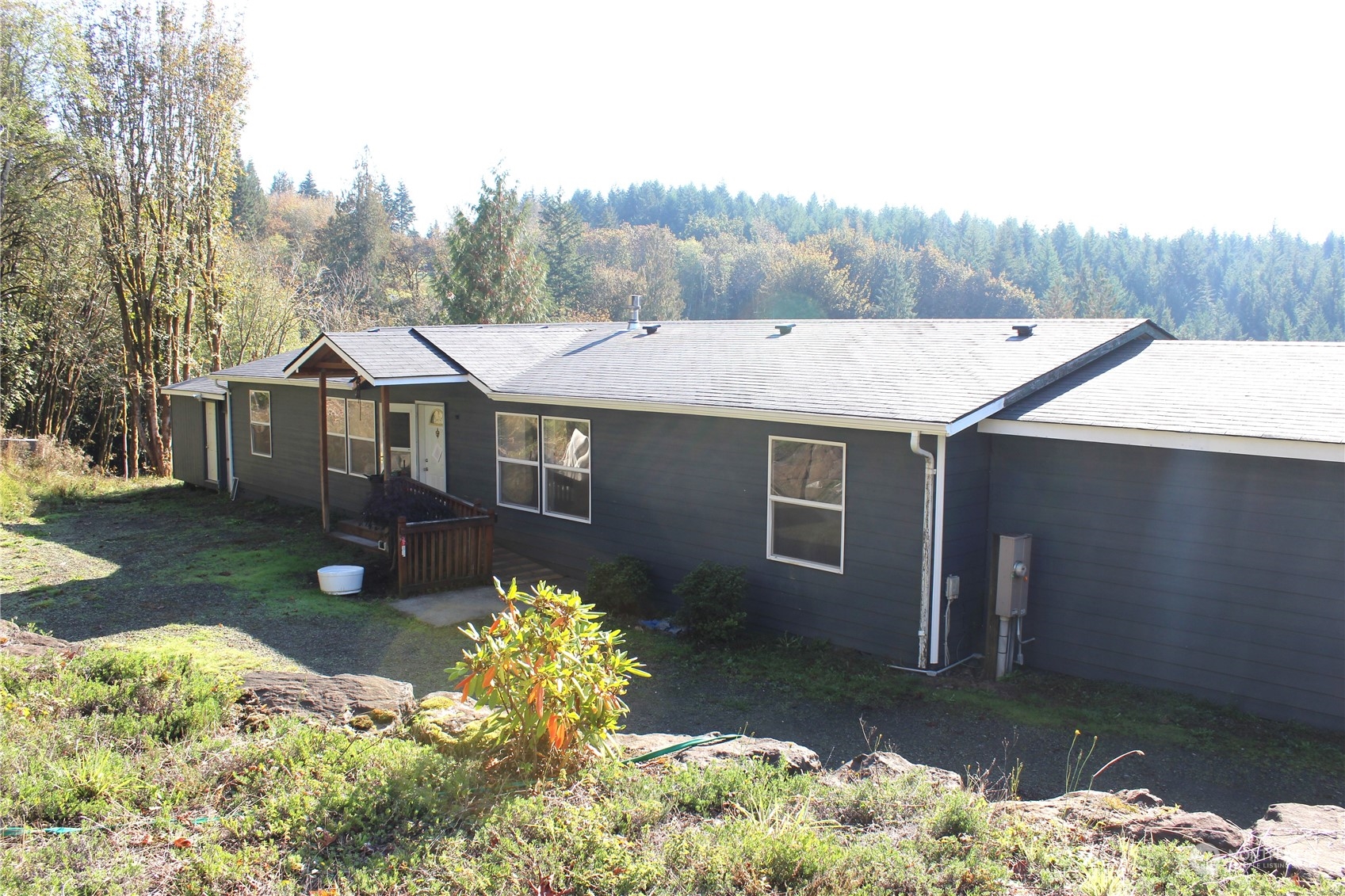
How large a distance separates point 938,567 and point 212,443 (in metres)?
16.8

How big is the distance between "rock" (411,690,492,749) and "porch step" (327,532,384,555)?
6646 millimetres

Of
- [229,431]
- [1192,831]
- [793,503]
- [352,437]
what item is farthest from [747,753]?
[229,431]

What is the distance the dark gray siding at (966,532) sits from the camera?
8445 millimetres

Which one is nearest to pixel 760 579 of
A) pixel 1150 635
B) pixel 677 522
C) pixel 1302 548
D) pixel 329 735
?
pixel 677 522

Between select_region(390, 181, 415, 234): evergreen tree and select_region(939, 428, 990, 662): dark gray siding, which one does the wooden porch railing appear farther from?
select_region(390, 181, 415, 234): evergreen tree

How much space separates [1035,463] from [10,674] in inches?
313

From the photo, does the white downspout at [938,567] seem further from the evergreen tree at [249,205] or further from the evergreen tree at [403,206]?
the evergreen tree at [403,206]

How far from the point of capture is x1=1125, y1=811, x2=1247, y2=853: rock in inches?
162

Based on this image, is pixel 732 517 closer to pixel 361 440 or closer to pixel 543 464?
pixel 543 464

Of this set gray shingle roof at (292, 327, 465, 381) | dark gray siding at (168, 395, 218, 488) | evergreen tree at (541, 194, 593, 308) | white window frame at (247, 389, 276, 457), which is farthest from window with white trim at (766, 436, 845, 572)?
evergreen tree at (541, 194, 593, 308)

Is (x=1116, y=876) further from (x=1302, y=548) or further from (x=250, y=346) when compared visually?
(x=250, y=346)

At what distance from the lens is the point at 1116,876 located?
147 inches

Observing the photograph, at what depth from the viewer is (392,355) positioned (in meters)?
12.8

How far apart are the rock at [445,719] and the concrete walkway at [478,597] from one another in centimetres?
335
